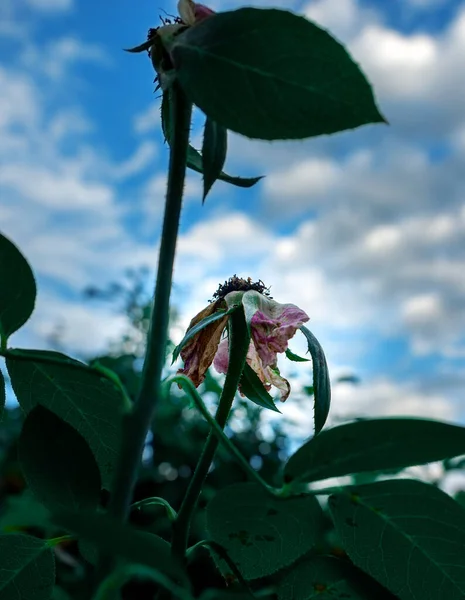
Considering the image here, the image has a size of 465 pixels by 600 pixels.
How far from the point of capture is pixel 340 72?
1.28 feet

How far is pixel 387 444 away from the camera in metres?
0.38

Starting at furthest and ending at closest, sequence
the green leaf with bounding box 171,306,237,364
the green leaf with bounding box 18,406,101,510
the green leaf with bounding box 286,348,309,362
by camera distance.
→ the green leaf with bounding box 286,348,309,362
the green leaf with bounding box 171,306,237,364
the green leaf with bounding box 18,406,101,510

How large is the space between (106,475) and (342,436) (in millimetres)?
215

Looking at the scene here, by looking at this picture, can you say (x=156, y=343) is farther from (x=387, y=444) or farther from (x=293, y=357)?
(x=293, y=357)

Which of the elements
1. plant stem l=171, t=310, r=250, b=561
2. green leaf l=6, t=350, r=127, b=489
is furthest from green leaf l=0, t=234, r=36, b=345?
plant stem l=171, t=310, r=250, b=561

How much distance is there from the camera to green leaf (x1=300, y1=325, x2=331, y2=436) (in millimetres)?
479

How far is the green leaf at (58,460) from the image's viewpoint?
42 centimetres

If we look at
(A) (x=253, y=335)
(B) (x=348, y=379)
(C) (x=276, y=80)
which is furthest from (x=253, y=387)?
(B) (x=348, y=379)

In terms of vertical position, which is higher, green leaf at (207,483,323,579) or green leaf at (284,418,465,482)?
green leaf at (284,418,465,482)

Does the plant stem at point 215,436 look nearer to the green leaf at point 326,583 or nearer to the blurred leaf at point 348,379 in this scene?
the green leaf at point 326,583

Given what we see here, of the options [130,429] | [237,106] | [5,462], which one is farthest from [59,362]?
[5,462]

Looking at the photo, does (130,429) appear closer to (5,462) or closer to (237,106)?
(237,106)

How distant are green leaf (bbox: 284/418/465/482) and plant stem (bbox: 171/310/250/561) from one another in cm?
9

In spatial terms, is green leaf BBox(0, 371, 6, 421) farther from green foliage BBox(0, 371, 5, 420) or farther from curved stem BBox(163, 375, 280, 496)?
curved stem BBox(163, 375, 280, 496)
